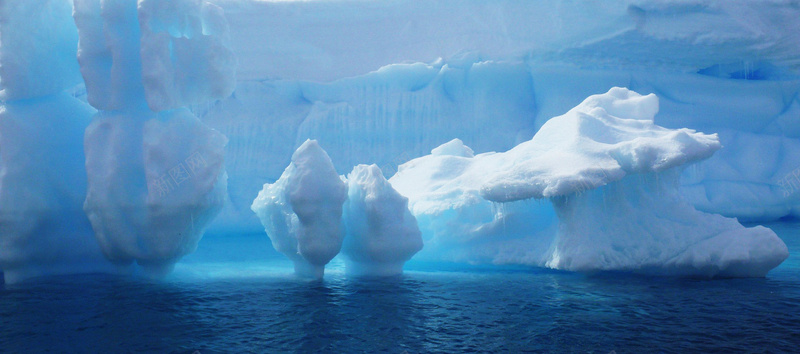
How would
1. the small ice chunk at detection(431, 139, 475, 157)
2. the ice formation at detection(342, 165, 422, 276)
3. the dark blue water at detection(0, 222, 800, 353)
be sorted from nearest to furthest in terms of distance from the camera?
Result: the dark blue water at detection(0, 222, 800, 353) → the ice formation at detection(342, 165, 422, 276) → the small ice chunk at detection(431, 139, 475, 157)

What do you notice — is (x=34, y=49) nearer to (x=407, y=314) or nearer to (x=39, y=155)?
(x=39, y=155)

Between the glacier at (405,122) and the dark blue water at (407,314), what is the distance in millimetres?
642

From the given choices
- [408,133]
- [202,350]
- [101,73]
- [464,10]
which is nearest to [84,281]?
[101,73]

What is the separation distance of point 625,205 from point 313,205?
383cm

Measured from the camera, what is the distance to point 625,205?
8.14 meters

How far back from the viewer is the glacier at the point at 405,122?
25.2 feet

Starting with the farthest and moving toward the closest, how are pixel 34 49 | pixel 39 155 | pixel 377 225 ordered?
pixel 377 225, pixel 34 49, pixel 39 155

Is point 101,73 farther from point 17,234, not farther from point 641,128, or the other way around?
point 641,128

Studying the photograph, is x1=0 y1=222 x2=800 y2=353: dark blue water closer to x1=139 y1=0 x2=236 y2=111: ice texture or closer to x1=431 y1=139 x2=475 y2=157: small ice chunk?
x1=139 y1=0 x2=236 y2=111: ice texture

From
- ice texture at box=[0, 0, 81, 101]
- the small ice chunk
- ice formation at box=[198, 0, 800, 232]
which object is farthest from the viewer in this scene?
ice formation at box=[198, 0, 800, 232]

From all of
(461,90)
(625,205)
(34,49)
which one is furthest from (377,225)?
(461,90)

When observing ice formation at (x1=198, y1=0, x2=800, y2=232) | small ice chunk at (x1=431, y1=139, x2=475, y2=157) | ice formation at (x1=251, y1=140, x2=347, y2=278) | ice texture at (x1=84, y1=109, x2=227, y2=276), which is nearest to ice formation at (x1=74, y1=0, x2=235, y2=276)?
ice texture at (x1=84, y1=109, x2=227, y2=276)

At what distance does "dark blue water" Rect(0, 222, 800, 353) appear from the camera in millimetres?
5016

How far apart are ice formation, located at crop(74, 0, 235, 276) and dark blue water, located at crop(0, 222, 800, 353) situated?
0.69 metres
